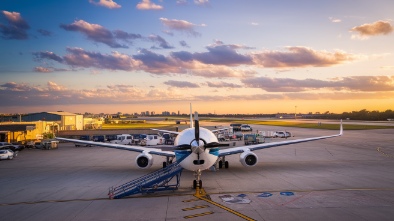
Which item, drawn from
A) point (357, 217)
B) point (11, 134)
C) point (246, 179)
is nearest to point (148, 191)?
point (246, 179)

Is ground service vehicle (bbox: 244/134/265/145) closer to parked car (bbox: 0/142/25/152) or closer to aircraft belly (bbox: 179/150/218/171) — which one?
aircraft belly (bbox: 179/150/218/171)

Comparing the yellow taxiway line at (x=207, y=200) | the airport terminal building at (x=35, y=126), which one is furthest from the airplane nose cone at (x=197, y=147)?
the airport terminal building at (x=35, y=126)

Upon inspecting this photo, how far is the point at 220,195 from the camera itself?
68.8 feet

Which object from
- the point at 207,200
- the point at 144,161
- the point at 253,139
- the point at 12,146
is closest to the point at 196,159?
the point at 207,200

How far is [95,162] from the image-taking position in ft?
129

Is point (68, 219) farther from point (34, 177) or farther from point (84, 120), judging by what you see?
point (84, 120)

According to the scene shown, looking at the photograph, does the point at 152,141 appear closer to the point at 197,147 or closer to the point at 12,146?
the point at 12,146

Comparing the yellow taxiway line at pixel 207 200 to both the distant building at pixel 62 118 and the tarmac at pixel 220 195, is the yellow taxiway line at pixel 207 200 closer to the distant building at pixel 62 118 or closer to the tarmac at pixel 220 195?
the tarmac at pixel 220 195

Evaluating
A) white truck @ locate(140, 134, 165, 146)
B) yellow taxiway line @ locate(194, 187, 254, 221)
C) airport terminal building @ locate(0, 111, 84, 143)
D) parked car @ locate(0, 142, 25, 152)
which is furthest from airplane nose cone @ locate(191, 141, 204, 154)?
airport terminal building @ locate(0, 111, 84, 143)

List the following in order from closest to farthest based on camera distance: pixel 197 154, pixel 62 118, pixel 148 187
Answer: pixel 197 154 → pixel 148 187 → pixel 62 118

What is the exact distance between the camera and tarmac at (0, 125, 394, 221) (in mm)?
17062

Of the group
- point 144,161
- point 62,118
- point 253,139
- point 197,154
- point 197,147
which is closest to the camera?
point 197,147

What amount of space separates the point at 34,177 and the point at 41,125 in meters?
48.1

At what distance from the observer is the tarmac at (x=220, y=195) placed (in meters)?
17.1
